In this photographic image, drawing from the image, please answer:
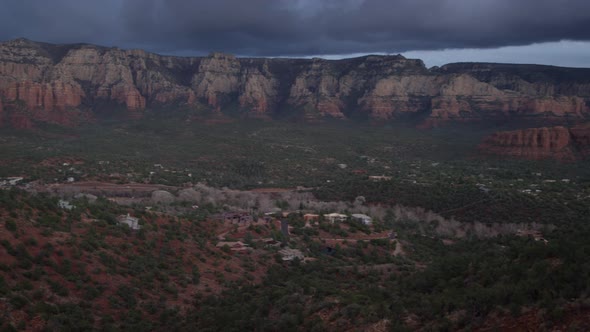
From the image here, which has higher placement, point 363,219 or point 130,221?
point 130,221

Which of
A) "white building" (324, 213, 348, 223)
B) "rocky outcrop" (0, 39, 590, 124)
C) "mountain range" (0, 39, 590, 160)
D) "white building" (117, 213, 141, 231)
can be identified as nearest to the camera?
"white building" (117, 213, 141, 231)

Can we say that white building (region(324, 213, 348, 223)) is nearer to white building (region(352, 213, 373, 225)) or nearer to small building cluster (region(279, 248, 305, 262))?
white building (region(352, 213, 373, 225))

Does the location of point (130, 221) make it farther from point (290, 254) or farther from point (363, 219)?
point (363, 219)

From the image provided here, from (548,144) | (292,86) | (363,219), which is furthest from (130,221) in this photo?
(292,86)

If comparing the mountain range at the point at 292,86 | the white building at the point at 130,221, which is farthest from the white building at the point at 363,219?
the mountain range at the point at 292,86

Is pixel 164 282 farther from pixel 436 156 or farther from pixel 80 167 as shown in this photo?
pixel 436 156

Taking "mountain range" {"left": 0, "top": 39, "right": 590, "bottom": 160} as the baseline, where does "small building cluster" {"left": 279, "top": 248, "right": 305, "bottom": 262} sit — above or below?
below

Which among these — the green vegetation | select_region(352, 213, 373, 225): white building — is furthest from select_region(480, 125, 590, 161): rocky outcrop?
select_region(352, 213, 373, 225): white building
